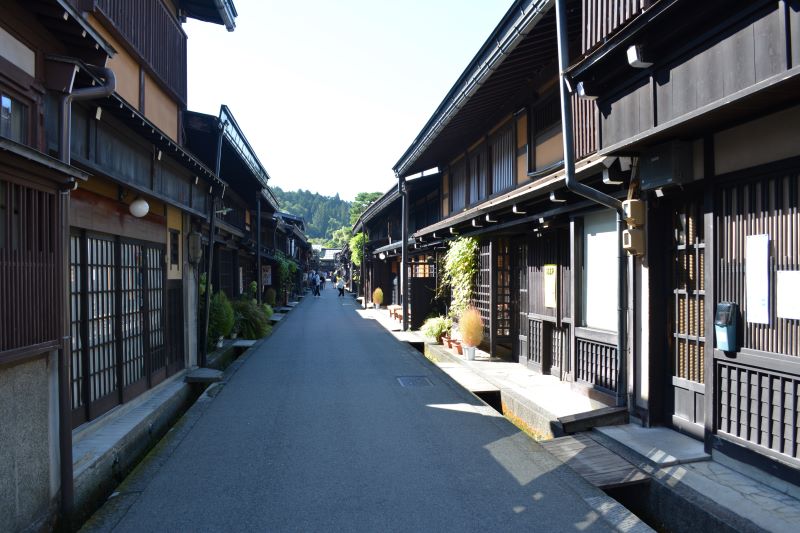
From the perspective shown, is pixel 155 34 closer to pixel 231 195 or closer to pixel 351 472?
pixel 351 472

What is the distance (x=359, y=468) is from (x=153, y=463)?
234cm

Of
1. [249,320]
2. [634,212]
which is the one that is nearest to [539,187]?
[634,212]

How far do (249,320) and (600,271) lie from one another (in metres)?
12.9

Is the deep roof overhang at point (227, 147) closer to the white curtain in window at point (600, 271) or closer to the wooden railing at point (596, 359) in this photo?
the white curtain in window at point (600, 271)

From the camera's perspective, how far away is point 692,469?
5195mm

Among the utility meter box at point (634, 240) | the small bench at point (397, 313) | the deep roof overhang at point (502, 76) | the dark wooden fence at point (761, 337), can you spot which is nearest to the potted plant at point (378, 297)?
the small bench at point (397, 313)

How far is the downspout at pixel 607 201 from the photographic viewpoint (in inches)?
276

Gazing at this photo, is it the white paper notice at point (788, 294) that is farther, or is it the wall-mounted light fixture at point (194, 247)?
the wall-mounted light fixture at point (194, 247)

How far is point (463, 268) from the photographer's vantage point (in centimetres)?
1441

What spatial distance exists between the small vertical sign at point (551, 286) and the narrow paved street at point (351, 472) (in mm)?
2358

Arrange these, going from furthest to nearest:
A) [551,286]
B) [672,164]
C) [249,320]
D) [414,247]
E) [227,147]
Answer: [414,247] < [249,320] < [227,147] < [551,286] < [672,164]

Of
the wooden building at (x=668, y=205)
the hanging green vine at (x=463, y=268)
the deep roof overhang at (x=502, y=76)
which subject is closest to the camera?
the wooden building at (x=668, y=205)

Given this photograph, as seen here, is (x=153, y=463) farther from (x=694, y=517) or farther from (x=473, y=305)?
(x=473, y=305)

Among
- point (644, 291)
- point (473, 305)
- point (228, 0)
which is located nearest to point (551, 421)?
point (644, 291)
